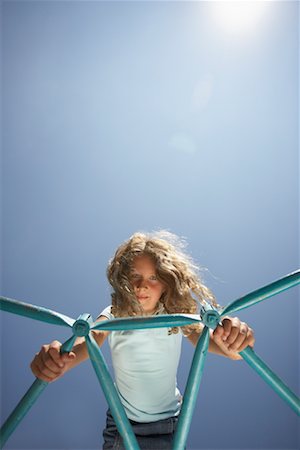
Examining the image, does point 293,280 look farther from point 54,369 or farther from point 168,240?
point 168,240

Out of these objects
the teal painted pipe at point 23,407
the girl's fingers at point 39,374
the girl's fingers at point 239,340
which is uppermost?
the girl's fingers at point 239,340

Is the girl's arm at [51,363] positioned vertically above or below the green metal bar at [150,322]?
below

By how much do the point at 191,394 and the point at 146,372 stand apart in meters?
0.27

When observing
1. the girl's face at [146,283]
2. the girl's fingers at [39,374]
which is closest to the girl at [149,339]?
the girl's face at [146,283]

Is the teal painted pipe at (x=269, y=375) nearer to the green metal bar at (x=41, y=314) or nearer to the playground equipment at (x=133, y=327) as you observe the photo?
the playground equipment at (x=133, y=327)

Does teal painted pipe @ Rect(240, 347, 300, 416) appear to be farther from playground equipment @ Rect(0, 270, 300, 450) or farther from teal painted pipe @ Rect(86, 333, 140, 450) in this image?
teal painted pipe @ Rect(86, 333, 140, 450)

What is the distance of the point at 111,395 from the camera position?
15.5 inches

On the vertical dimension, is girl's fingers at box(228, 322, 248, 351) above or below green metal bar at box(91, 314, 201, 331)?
below

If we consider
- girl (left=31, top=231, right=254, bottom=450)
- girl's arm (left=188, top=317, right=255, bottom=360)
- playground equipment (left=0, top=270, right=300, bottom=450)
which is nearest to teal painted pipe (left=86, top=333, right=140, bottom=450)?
playground equipment (left=0, top=270, right=300, bottom=450)

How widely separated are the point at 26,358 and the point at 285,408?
60 cm

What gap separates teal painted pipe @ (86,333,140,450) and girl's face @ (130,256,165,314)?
9.8 inches

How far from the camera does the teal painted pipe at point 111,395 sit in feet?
1.30

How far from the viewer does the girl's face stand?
0.65 meters

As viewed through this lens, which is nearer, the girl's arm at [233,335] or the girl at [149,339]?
the girl's arm at [233,335]
